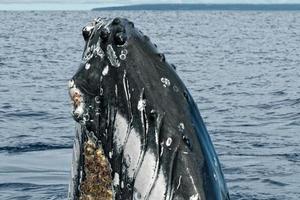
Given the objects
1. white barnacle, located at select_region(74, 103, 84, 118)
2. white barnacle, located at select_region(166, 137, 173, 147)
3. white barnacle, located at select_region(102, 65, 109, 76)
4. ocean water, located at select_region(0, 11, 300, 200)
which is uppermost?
white barnacle, located at select_region(102, 65, 109, 76)

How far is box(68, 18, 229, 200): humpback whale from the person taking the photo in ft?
15.0

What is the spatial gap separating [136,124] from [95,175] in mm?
404

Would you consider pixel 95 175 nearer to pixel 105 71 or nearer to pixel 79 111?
pixel 79 111

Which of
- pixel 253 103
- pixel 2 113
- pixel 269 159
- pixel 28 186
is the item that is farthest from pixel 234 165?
pixel 253 103

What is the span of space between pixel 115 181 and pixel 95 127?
0.30m

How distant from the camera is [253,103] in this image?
23.0 meters

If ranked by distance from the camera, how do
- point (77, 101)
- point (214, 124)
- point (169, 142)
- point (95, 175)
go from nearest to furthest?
point (169, 142) < point (77, 101) < point (95, 175) < point (214, 124)

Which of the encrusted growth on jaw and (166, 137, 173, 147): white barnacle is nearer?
(166, 137, 173, 147): white barnacle

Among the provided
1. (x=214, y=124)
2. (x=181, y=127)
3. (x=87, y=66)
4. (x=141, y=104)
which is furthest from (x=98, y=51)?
(x=214, y=124)

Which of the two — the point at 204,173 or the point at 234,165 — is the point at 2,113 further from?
the point at 204,173

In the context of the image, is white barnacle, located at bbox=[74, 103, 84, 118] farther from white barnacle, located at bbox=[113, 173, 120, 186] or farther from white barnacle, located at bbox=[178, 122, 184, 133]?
white barnacle, located at bbox=[178, 122, 184, 133]

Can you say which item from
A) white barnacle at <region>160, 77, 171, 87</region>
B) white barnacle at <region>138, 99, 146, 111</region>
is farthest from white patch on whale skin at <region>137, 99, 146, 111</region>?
white barnacle at <region>160, 77, 171, 87</region>

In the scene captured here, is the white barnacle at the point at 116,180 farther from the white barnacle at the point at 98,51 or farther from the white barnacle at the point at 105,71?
the white barnacle at the point at 98,51

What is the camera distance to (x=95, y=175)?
4828mm
